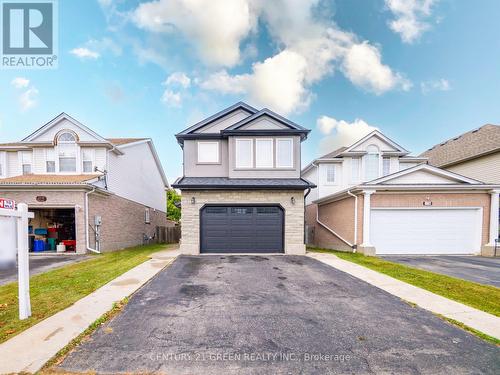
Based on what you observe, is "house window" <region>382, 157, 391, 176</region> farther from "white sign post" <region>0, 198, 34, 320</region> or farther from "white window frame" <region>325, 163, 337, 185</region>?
"white sign post" <region>0, 198, 34, 320</region>

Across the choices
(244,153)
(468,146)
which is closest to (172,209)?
(244,153)

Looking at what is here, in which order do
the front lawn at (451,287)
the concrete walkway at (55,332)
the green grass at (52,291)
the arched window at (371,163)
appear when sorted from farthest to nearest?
the arched window at (371,163) → the front lawn at (451,287) → the green grass at (52,291) → the concrete walkway at (55,332)

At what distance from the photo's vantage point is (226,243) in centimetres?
1148

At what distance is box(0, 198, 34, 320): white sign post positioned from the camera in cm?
404

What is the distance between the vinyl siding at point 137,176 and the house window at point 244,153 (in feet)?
29.5

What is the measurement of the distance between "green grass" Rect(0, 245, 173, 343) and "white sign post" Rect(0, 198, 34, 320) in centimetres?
33

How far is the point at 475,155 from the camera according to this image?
55.8 ft

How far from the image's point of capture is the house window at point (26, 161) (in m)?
15.1

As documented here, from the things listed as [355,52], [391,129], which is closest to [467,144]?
[391,129]

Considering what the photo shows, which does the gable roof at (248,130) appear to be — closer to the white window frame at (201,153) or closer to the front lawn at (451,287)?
the white window frame at (201,153)

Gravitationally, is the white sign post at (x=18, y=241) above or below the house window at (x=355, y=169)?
below

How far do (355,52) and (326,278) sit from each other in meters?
16.4

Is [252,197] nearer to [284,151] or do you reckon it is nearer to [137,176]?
[284,151]

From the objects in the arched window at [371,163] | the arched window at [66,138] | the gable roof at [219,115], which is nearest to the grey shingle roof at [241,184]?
the gable roof at [219,115]
